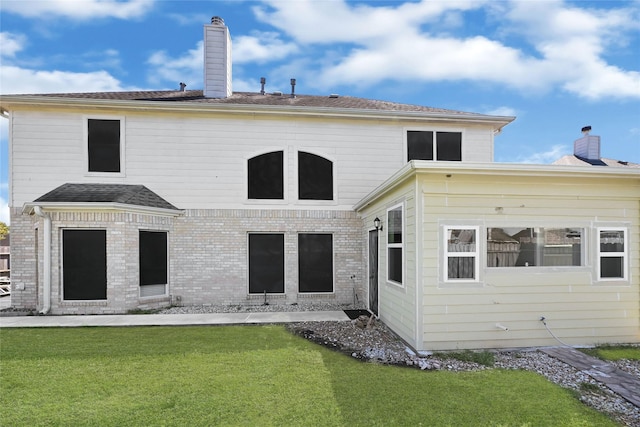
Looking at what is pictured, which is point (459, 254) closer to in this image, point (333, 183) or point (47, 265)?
point (333, 183)

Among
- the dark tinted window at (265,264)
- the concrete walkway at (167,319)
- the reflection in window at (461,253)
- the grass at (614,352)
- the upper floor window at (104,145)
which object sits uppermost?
the upper floor window at (104,145)

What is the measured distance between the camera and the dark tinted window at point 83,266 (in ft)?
26.9

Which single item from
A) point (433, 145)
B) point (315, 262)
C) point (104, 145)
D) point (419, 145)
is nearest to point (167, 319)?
point (315, 262)

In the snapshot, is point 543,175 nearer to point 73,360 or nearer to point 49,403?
point 49,403

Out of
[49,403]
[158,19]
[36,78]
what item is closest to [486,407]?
[49,403]

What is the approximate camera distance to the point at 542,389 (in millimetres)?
3881

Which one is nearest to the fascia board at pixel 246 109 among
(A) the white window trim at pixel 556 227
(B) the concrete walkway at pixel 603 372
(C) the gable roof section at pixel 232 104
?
(C) the gable roof section at pixel 232 104

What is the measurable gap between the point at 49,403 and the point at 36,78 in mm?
10514

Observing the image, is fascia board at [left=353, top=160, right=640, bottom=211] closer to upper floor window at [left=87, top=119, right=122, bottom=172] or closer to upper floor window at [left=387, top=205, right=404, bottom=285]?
upper floor window at [left=387, top=205, right=404, bottom=285]

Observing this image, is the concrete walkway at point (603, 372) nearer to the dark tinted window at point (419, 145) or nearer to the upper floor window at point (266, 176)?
the dark tinted window at point (419, 145)

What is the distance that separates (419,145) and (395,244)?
194 inches

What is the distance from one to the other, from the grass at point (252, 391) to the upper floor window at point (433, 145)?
274 inches

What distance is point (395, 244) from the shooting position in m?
6.33

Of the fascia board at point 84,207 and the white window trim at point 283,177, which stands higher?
the white window trim at point 283,177
